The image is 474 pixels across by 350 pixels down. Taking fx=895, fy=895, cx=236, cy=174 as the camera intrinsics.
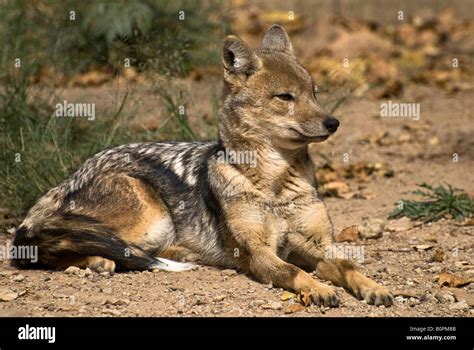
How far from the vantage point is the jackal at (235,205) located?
22.6ft

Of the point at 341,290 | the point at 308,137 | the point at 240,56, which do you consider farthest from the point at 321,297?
the point at 240,56

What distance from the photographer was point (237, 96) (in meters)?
7.14

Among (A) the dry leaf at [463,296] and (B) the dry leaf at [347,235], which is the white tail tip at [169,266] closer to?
(B) the dry leaf at [347,235]

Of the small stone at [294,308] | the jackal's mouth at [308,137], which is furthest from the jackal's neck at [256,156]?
the small stone at [294,308]

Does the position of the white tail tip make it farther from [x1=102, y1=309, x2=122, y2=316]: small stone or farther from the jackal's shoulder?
[x1=102, y1=309, x2=122, y2=316]: small stone

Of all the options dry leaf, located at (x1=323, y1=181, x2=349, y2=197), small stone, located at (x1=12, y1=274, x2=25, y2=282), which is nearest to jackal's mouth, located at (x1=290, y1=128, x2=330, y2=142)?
small stone, located at (x1=12, y1=274, x2=25, y2=282)

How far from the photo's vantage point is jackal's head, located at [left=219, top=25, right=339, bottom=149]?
680 centimetres

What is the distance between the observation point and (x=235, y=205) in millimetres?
6977

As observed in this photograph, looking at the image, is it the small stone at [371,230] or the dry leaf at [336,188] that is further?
the dry leaf at [336,188]

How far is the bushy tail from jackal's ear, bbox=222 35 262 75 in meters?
1.64

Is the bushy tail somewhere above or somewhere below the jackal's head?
below

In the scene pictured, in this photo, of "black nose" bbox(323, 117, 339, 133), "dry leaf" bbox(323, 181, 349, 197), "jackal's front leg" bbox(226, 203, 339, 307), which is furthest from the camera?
"dry leaf" bbox(323, 181, 349, 197)

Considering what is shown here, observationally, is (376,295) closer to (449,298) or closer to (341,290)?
(341,290)

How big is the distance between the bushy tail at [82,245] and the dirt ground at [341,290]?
10 cm
